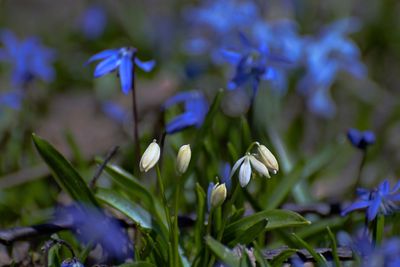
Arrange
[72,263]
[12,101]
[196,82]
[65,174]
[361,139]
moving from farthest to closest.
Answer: [196,82]
[12,101]
[361,139]
[65,174]
[72,263]

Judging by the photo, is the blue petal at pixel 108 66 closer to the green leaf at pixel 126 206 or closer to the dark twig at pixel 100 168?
the dark twig at pixel 100 168

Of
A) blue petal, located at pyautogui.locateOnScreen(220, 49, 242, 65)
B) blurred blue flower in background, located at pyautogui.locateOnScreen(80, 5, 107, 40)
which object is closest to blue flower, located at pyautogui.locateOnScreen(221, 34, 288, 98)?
blue petal, located at pyautogui.locateOnScreen(220, 49, 242, 65)

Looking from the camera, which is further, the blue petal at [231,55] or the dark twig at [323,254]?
the blue petal at [231,55]

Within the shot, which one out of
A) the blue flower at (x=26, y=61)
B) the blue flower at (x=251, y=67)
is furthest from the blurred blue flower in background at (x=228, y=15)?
the blue flower at (x=251, y=67)

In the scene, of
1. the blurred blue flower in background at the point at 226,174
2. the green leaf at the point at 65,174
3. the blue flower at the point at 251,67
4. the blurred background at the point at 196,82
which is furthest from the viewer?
the blurred background at the point at 196,82

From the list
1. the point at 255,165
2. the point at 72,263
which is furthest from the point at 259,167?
the point at 72,263

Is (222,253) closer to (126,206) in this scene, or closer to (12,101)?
(126,206)

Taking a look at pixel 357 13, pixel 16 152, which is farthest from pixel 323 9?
pixel 16 152

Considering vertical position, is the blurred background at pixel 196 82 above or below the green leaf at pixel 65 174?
below
